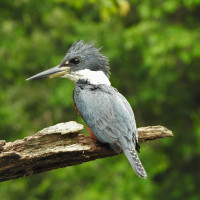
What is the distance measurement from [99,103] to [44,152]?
1.02 meters

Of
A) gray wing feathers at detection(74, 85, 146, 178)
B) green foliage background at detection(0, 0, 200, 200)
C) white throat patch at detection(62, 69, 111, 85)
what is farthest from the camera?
green foliage background at detection(0, 0, 200, 200)

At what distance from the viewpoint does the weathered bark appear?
160 inches

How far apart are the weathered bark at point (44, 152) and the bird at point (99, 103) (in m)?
0.32

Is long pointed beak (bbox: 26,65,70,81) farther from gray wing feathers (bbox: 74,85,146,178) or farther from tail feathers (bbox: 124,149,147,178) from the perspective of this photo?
tail feathers (bbox: 124,149,147,178)

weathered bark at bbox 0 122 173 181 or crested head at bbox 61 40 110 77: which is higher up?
crested head at bbox 61 40 110 77

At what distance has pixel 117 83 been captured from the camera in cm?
1231

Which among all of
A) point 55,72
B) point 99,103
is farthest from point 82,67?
point 99,103

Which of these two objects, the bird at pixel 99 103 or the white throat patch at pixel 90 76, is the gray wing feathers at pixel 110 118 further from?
the white throat patch at pixel 90 76

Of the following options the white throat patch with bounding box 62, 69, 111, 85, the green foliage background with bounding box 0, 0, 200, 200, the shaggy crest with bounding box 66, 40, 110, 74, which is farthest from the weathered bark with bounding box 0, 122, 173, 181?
the green foliage background with bounding box 0, 0, 200, 200

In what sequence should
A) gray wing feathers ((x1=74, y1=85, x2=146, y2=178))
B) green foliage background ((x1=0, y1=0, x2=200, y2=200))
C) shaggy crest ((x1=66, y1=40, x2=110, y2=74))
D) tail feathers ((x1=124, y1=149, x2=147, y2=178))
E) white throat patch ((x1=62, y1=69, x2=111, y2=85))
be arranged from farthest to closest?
green foliage background ((x1=0, y1=0, x2=200, y2=200)) → shaggy crest ((x1=66, y1=40, x2=110, y2=74)) → white throat patch ((x1=62, y1=69, x2=111, y2=85)) → gray wing feathers ((x1=74, y1=85, x2=146, y2=178)) → tail feathers ((x1=124, y1=149, x2=147, y2=178))

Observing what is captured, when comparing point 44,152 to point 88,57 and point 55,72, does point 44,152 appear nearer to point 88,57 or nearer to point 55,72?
point 55,72

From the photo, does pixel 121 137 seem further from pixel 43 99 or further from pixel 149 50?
pixel 43 99

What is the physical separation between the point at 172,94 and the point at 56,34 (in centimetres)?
317

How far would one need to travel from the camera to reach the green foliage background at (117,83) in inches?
417
